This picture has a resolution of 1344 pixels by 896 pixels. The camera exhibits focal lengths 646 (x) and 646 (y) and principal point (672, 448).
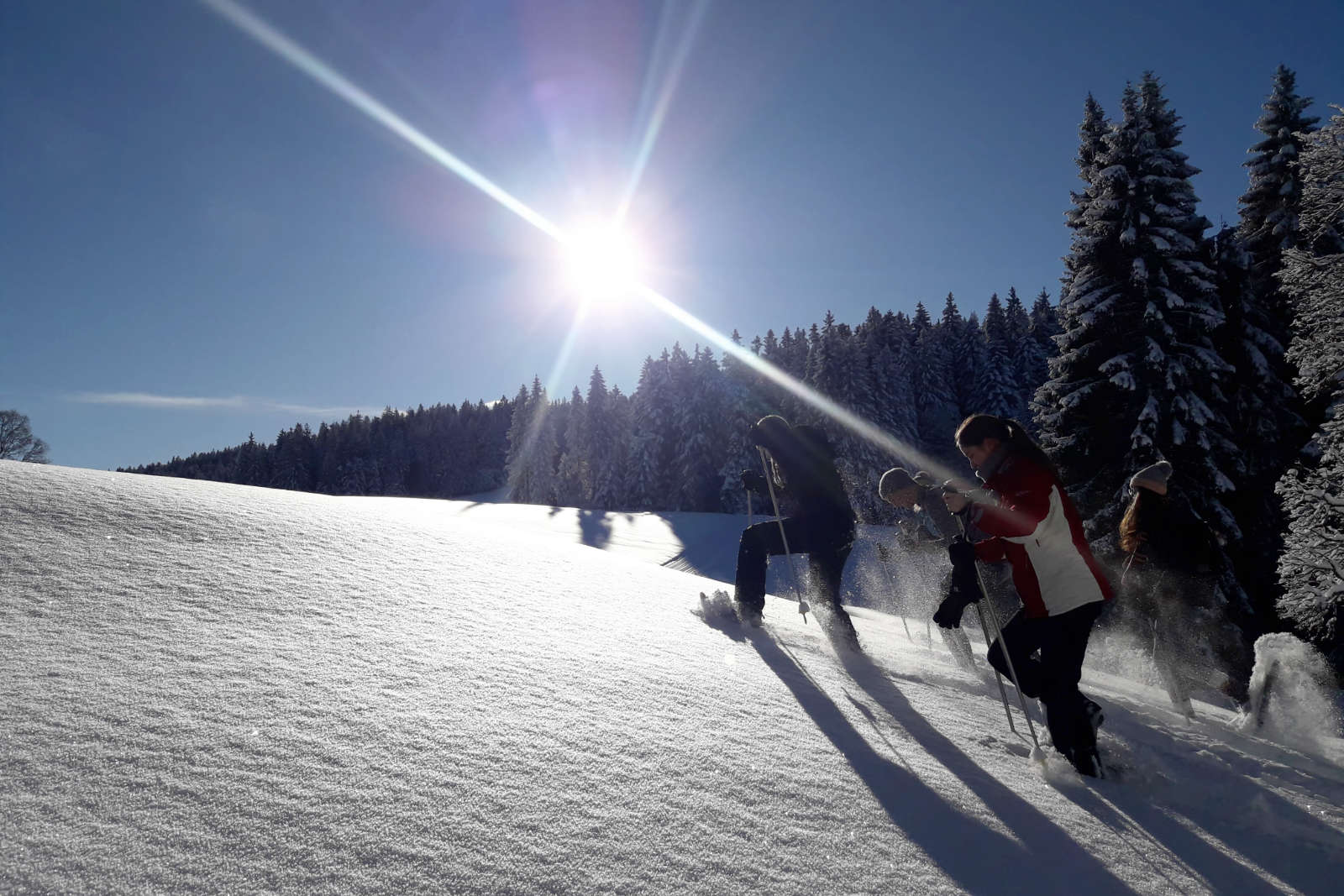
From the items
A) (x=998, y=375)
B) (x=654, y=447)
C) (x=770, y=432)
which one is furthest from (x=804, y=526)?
(x=998, y=375)

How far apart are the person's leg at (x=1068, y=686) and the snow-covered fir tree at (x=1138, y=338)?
1196cm

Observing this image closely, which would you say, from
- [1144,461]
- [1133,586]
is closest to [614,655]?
[1133,586]

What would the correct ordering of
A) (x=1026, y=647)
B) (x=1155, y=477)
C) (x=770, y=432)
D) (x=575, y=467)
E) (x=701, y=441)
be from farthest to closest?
(x=575, y=467)
(x=701, y=441)
(x=770, y=432)
(x=1155, y=477)
(x=1026, y=647)

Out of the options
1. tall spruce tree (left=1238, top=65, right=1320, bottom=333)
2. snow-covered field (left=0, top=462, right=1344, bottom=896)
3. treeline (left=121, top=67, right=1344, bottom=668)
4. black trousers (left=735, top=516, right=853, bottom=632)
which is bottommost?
snow-covered field (left=0, top=462, right=1344, bottom=896)

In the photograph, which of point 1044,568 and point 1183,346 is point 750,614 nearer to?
point 1044,568

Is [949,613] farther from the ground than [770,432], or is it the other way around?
[770,432]

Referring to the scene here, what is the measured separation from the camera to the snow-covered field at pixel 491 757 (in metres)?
1.79

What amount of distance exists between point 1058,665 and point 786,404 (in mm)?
46549

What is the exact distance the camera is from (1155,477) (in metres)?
5.47

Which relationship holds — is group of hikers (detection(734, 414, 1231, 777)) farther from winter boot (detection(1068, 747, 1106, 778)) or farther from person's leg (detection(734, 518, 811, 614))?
person's leg (detection(734, 518, 811, 614))

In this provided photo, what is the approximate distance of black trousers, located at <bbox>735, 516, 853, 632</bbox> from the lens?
19.9 ft

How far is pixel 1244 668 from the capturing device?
11.2 metres

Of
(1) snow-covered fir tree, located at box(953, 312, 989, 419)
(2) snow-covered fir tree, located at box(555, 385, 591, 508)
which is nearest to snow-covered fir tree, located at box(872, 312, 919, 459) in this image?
(1) snow-covered fir tree, located at box(953, 312, 989, 419)

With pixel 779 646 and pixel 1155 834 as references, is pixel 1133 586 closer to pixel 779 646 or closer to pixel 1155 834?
pixel 779 646
